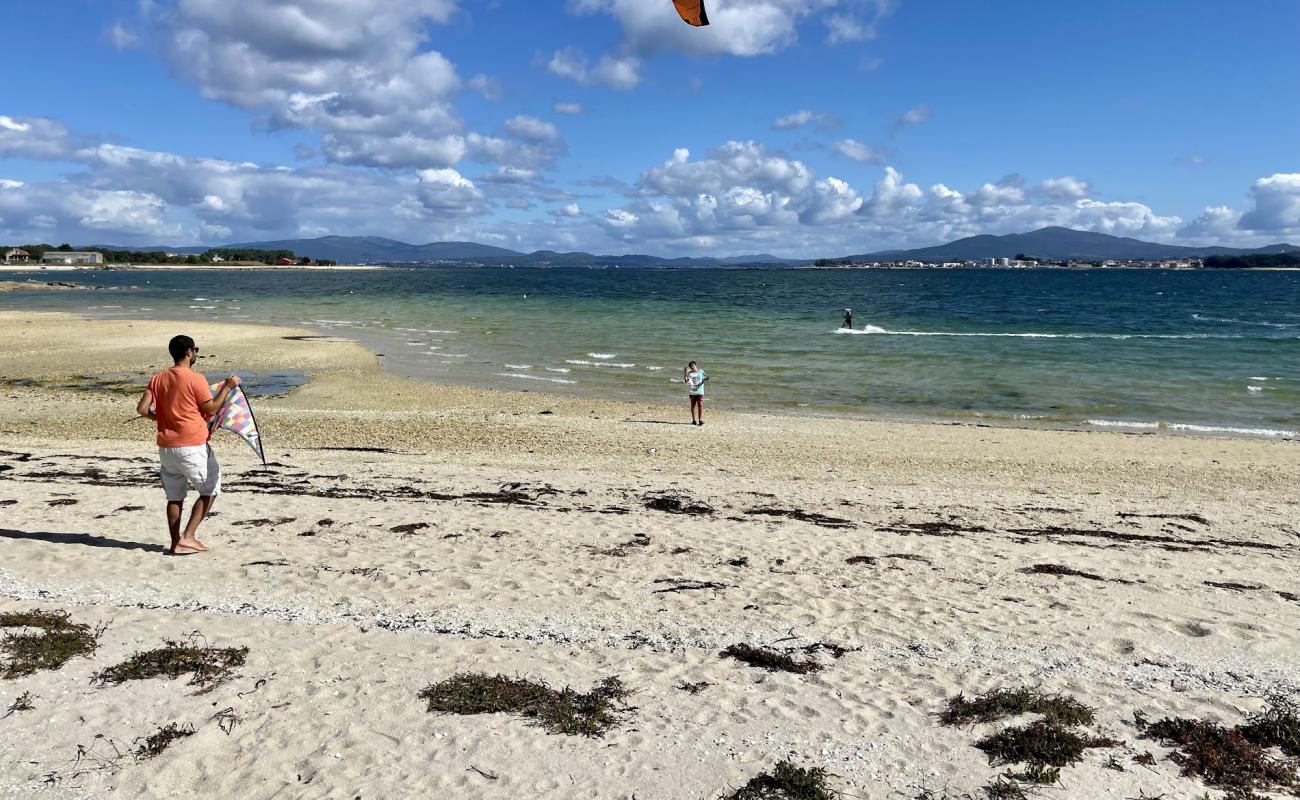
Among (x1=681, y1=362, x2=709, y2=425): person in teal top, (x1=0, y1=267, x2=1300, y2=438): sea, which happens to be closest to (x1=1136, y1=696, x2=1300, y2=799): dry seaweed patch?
(x1=681, y1=362, x2=709, y2=425): person in teal top

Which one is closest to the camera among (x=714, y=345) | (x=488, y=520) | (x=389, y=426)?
(x=488, y=520)

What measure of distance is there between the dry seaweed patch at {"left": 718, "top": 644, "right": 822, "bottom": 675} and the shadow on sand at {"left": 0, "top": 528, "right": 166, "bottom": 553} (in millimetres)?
5691

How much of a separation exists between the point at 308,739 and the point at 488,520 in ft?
16.6

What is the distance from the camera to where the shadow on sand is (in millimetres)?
8125

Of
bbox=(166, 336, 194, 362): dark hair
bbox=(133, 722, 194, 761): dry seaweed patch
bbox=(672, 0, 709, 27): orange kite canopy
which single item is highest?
bbox=(672, 0, 709, 27): orange kite canopy

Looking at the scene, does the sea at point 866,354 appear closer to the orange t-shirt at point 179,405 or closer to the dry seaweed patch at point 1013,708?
the dry seaweed patch at point 1013,708

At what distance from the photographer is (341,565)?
7.86m

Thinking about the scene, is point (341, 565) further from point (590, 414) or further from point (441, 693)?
point (590, 414)

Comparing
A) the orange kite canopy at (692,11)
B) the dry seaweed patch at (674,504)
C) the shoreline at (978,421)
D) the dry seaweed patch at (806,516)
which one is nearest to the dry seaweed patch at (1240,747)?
the dry seaweed patch at (806,516)

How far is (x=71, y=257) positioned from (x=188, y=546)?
21348 centimetres

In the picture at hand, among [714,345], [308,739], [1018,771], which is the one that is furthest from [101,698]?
[714,345]

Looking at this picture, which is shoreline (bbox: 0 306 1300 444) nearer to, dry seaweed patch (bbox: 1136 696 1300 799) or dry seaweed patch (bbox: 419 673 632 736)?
dry seaweed patch (bbox: 1136 696 1300 799)

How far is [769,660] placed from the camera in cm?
595

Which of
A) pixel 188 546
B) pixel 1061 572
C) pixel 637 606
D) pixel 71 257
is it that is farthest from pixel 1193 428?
pixel 71 257
